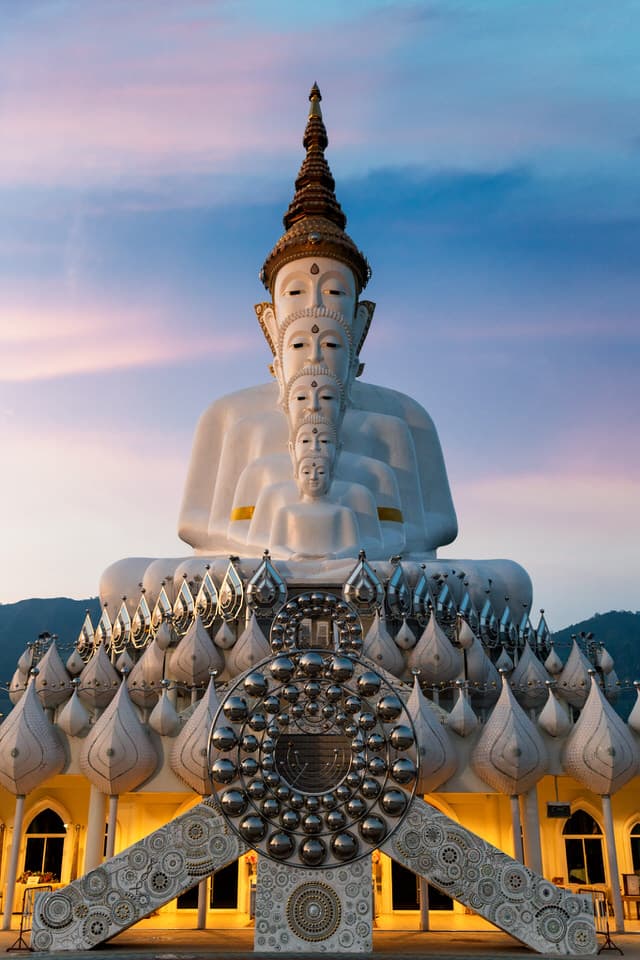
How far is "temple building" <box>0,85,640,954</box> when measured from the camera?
358 inches

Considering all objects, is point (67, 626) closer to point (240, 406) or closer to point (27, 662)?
point (240, 406)

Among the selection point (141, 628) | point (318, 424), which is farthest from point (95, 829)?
point (318, 424)

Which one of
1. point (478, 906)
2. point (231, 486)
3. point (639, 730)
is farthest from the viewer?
point (231, 486)

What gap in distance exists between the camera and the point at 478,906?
9062 millimetres

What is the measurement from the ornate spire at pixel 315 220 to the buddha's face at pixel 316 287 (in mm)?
224

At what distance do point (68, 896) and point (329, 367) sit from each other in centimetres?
1406

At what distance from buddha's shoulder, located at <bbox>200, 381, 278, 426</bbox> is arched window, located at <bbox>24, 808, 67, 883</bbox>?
11.7m

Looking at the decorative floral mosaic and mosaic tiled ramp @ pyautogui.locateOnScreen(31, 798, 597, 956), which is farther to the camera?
mosaic tiled ramp @ pyautogui.locateOnScreen(31, 798, 597, 956)

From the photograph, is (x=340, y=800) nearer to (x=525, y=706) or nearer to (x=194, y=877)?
(x=194, y=877)

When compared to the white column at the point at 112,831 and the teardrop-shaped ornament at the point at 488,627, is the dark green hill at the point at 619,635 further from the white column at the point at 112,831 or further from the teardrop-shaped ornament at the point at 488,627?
the white column at the point at 112,831

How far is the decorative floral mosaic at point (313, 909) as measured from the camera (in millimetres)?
8828

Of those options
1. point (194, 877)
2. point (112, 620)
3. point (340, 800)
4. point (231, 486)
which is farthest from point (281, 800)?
point (231, 486)

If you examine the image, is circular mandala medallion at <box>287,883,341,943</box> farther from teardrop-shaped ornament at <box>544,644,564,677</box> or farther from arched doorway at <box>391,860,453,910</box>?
teardrop-shaped ornament at <box>544,644,564,677</box>

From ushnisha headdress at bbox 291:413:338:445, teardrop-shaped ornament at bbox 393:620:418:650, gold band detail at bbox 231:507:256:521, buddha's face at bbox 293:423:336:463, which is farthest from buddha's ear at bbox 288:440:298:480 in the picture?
teardrop-shaped ornament at bbox 393:620:418:650
